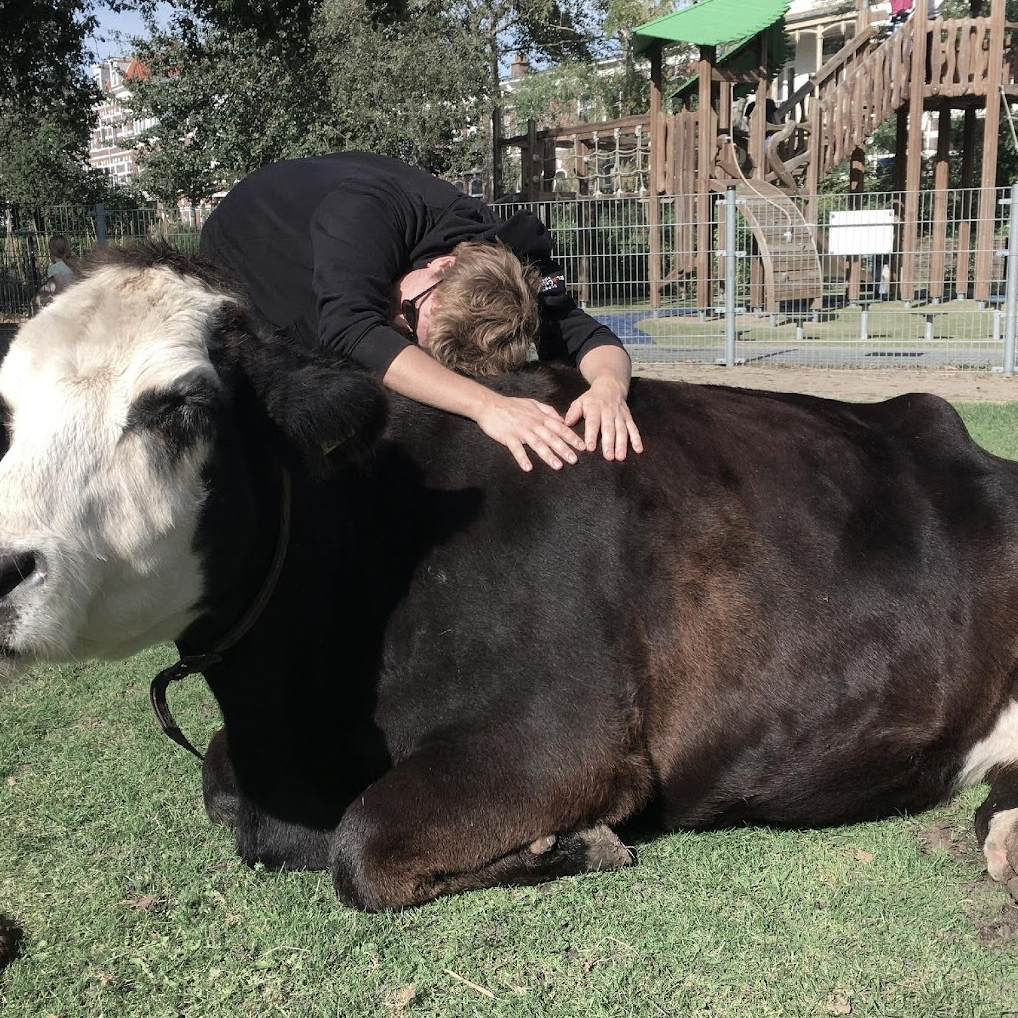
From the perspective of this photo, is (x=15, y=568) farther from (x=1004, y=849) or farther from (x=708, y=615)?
(x=1004, y=849)

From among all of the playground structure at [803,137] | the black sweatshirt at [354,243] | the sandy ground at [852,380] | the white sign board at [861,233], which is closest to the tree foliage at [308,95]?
the playground structure at [803,137]

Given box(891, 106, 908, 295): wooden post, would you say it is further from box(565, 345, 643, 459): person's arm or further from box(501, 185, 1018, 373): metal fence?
box(565, 345, 643, 459): person's arm

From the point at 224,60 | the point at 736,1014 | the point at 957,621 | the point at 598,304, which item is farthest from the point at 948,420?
the point at 224,60

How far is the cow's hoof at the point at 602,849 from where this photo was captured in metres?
3.01

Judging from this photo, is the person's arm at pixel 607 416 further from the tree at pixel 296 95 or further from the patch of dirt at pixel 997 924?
the tree at pixel 296 95

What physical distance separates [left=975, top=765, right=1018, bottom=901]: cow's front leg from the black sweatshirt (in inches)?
76.7

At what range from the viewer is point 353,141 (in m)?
29.8

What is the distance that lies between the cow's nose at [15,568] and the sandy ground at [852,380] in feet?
30.5

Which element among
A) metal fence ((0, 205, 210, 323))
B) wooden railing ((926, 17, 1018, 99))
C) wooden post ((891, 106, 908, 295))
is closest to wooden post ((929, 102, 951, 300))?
wooden post ((891, 106, 908, 295))

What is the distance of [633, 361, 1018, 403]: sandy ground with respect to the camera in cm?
1170

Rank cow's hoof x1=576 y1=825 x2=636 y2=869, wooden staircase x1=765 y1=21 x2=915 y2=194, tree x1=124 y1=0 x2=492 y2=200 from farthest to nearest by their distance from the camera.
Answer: tree x1=124 y1=0 x2=492 y2=200
wooden staircase x1=765 y1=21 x2=915 y2=194
cow's hoof x1=576 y1=825 x2=636 y2=869

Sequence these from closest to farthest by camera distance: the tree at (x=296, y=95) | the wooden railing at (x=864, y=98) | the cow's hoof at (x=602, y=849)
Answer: the cow's hoof at (x=602, y=849) → the wooden railing at (x=864, y=98) → the tree at (x=296, y=95)

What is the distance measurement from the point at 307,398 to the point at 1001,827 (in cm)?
214

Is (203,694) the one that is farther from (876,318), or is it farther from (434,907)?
(876,318)
